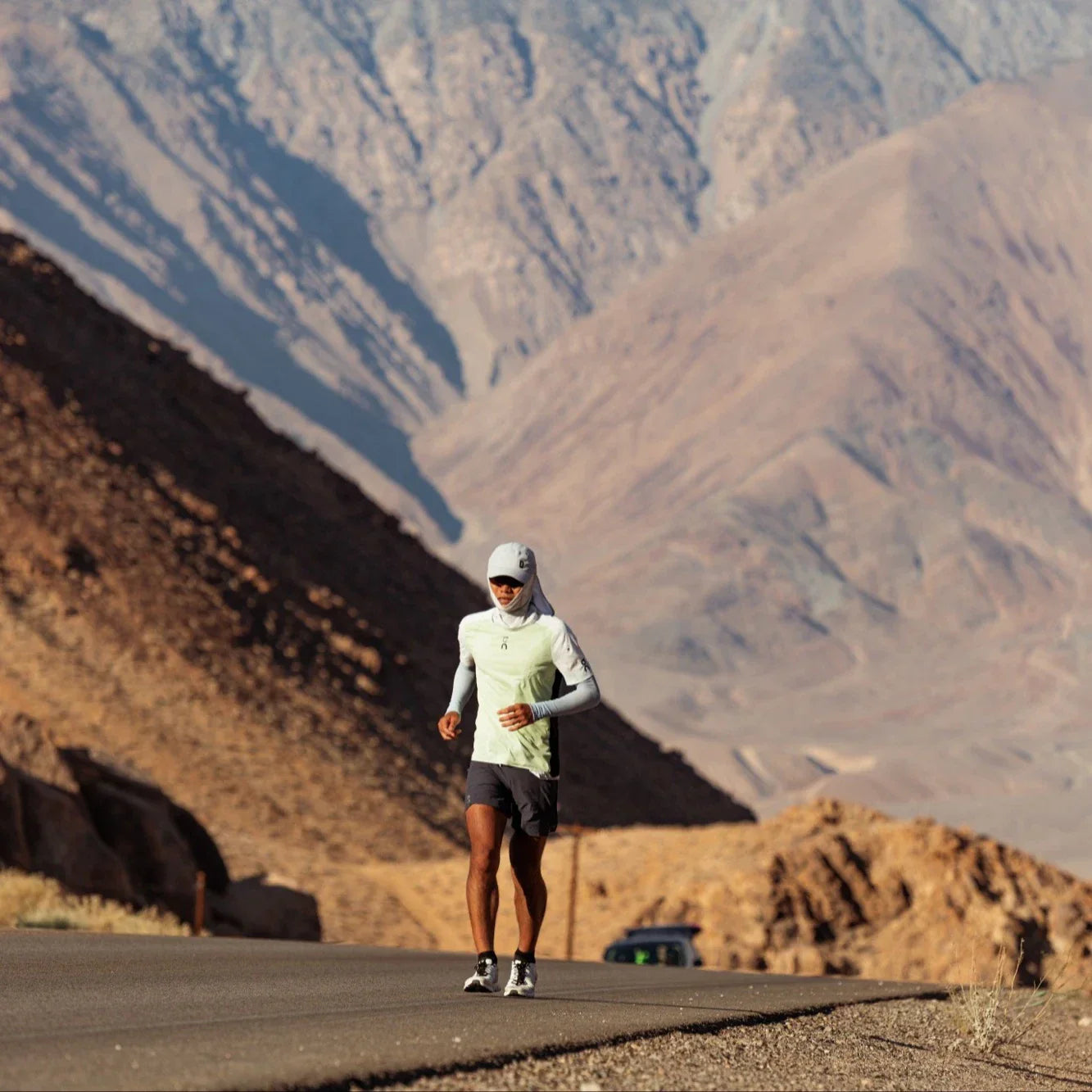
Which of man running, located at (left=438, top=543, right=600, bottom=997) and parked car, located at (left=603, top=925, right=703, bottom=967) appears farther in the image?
parked car, located at (left=603, top=925, right=703, bottom=967)

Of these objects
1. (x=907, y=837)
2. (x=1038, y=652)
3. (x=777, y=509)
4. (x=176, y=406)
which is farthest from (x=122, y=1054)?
(x=777, y=509)

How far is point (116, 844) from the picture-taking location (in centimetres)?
2119

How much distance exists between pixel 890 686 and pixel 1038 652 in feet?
44.5

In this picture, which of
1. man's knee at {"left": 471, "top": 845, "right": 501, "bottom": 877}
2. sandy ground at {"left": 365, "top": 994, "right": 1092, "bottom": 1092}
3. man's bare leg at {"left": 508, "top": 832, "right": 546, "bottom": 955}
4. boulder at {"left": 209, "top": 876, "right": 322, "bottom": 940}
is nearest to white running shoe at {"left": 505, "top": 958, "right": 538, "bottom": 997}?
man's bare leg at {"left": 508, "top": 832, "right": 546, "bottom": 955}

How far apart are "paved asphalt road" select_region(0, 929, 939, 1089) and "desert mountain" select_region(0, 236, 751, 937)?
2028cm

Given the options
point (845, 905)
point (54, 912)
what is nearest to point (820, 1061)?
point (54, 912)

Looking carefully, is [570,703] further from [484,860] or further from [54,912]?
[54,912]

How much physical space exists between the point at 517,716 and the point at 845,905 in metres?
20.1

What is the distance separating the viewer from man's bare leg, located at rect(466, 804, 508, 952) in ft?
27.7

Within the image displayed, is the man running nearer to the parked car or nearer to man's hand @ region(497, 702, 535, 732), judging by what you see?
man's hand @ region(497, 702, 535, 732)

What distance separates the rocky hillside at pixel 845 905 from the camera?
25938mm

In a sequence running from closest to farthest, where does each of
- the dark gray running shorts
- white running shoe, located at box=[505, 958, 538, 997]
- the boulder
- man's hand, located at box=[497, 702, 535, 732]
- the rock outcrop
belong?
man's hand, located at box=[497, 702, 535, 732], the dark gray running shorts, white running shoe, located at box=[505, 958, 538, 997], the rock outcrop, the boulder

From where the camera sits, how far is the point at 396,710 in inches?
1652

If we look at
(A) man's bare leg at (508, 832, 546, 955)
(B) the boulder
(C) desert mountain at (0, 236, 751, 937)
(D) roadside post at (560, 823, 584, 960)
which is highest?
(C) desert mountain at (0, 236, 751, 937)
